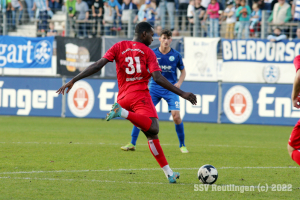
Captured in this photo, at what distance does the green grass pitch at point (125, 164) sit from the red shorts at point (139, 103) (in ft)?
3.11

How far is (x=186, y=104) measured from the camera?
1716 cm

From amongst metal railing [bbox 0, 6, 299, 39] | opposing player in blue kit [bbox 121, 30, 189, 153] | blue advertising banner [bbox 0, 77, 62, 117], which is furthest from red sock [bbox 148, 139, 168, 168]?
metal railing [bbox 0, 6, 299, 39]

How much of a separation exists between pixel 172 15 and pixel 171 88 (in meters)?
14.5

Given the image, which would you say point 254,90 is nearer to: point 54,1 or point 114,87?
point 114,87

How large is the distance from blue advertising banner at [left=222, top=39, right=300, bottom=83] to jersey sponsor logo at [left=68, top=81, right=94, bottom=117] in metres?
5.20

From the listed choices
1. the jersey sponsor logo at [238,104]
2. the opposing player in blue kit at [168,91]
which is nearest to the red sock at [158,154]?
the opposing player in blue kit at [168,91]

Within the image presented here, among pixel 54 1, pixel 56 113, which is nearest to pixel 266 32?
pixel 56 113

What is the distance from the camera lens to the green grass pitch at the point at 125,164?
563 centimetres

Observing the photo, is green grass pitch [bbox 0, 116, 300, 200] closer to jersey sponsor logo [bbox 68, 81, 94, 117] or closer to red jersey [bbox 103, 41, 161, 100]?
red jersey [bbox 103, 41, 161, 100]

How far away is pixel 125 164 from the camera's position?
781 cm

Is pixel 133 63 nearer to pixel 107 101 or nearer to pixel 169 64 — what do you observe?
pixel 169 64

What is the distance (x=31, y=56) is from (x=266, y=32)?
9747 mm

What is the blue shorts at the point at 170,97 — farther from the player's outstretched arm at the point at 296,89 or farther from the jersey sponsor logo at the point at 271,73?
the jersey sponsor logo at the point at 271,73

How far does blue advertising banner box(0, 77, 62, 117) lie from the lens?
18.2m
